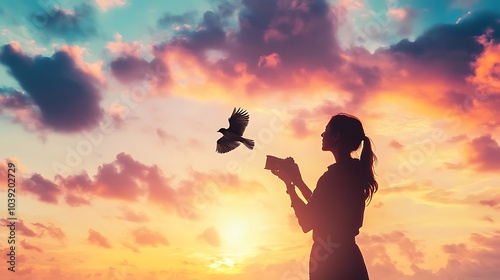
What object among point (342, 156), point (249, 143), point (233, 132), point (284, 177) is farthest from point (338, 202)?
point (233, 132)

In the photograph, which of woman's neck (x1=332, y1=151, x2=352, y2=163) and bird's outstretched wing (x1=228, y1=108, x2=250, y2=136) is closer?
woman's neck (x1=332, y1=151, x2=352, y2=163)

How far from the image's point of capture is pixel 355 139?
734cm

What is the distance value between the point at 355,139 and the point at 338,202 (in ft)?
2.92

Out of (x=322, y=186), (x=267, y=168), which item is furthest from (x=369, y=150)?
(x=267, y=168)

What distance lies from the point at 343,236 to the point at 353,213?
0.32 meters

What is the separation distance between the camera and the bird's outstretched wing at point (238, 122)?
43.7ft

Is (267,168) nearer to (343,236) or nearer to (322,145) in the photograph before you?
(322,145)

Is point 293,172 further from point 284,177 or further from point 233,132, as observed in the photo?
point 233,132

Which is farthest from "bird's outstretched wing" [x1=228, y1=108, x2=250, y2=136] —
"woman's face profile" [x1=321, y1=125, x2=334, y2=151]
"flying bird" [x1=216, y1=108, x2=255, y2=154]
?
"woman's face profile" [x1=321, y1=125, x2=334, y2=151]

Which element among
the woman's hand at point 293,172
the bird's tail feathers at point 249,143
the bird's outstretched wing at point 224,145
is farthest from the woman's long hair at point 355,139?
the bird's outstretched wing at point 224,145

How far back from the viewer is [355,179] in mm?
7129

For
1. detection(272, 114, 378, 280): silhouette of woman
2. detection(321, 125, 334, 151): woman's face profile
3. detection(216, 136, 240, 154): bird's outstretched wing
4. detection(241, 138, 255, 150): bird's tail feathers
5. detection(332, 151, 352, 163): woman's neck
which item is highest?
detection(216, 136, 240, 154): bird's outstretched wing

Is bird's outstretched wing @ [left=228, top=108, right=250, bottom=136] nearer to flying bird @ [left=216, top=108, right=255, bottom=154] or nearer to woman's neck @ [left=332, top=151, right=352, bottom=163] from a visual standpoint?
flying bird @ [left=216, top=108, right=255, bottom=154]

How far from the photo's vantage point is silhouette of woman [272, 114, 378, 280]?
6.89 metres
